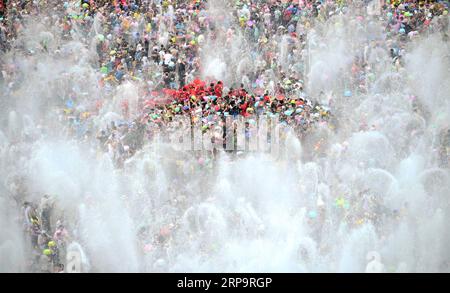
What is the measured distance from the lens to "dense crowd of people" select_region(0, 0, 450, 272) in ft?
46.1

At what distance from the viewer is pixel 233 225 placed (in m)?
13.1

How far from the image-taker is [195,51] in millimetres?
14859

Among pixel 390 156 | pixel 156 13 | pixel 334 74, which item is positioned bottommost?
pixel 390 156

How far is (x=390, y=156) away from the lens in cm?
1355

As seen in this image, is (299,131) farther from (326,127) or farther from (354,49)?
(354,49)

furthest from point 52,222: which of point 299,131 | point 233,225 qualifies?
point 299,131

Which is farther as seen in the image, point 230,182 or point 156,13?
point 156,13

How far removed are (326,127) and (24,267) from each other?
16.3 feet

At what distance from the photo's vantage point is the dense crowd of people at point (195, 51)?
46.1 feet

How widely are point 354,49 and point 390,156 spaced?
2.10m
